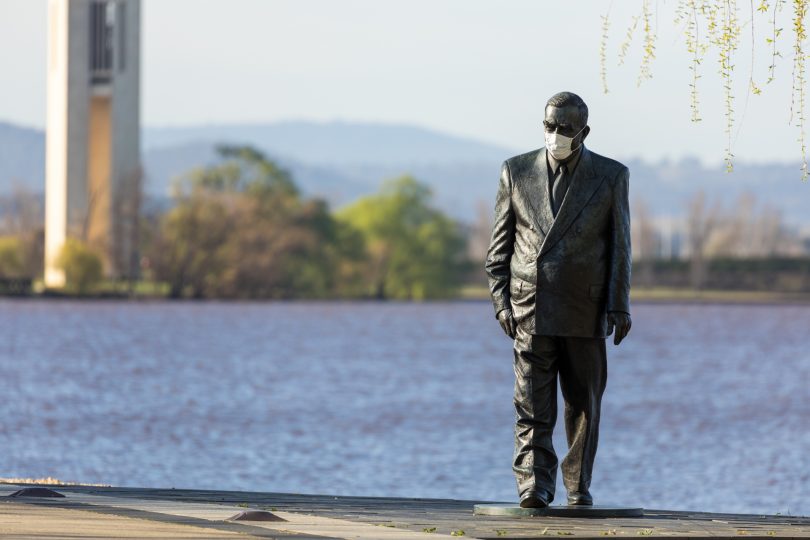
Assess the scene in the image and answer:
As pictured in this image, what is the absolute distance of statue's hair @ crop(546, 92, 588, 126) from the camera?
10.4 metres

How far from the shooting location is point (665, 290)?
193250 millimetres

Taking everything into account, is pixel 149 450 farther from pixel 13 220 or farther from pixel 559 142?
pixel 13 220

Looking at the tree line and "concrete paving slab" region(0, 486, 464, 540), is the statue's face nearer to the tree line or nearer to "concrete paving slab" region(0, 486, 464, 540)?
"concrete paving slab" region(0, 486, 464, 540)

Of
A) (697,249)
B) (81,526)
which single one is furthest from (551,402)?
(697,249)

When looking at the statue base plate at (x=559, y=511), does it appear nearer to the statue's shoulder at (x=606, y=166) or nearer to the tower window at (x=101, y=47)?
the statue's shoulder at (x=606, y=166)

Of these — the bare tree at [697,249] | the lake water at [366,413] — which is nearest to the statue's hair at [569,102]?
the lake water at [366,413]

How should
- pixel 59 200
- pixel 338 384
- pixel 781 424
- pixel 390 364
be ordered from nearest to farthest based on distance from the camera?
pixel 781 424 → pixel 338 384 → pixel 390 364 → pixel 59 200

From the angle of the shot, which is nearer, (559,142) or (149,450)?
(559,142)

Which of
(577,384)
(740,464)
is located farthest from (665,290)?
(577,384)

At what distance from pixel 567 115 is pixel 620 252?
87 centimetres

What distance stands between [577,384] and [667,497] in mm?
15849

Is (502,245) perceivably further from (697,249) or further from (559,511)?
(697,249)

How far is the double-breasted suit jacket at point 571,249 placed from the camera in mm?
10453

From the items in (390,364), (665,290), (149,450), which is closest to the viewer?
(149,450)
